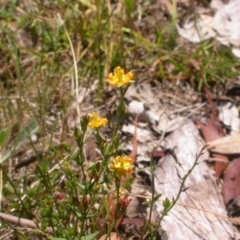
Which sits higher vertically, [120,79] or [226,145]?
[120,79]

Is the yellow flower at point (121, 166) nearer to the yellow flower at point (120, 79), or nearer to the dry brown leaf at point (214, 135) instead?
the yellow flower at point (120, 79)

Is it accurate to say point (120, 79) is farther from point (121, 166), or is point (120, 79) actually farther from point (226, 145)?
point (226, 145)

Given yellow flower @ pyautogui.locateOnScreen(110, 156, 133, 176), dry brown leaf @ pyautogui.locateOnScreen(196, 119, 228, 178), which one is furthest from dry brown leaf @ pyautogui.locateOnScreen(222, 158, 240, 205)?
yellow flower @ pyautogui.locateOnScreen(110, 156, 133, 176)

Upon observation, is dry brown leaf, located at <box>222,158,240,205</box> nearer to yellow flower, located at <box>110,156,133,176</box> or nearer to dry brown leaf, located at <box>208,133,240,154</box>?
dry brown leaf, located at <box>208,133,240,154</box>

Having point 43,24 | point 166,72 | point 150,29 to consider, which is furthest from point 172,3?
point 43,24

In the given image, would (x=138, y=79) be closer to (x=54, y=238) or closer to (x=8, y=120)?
(x=8, y=120)

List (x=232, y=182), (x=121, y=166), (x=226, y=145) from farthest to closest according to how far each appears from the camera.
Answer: (x=226, y=145) < (x=232, y=182) < (x=121, y=166)

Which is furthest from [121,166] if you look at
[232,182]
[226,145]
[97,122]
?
[226,145]
